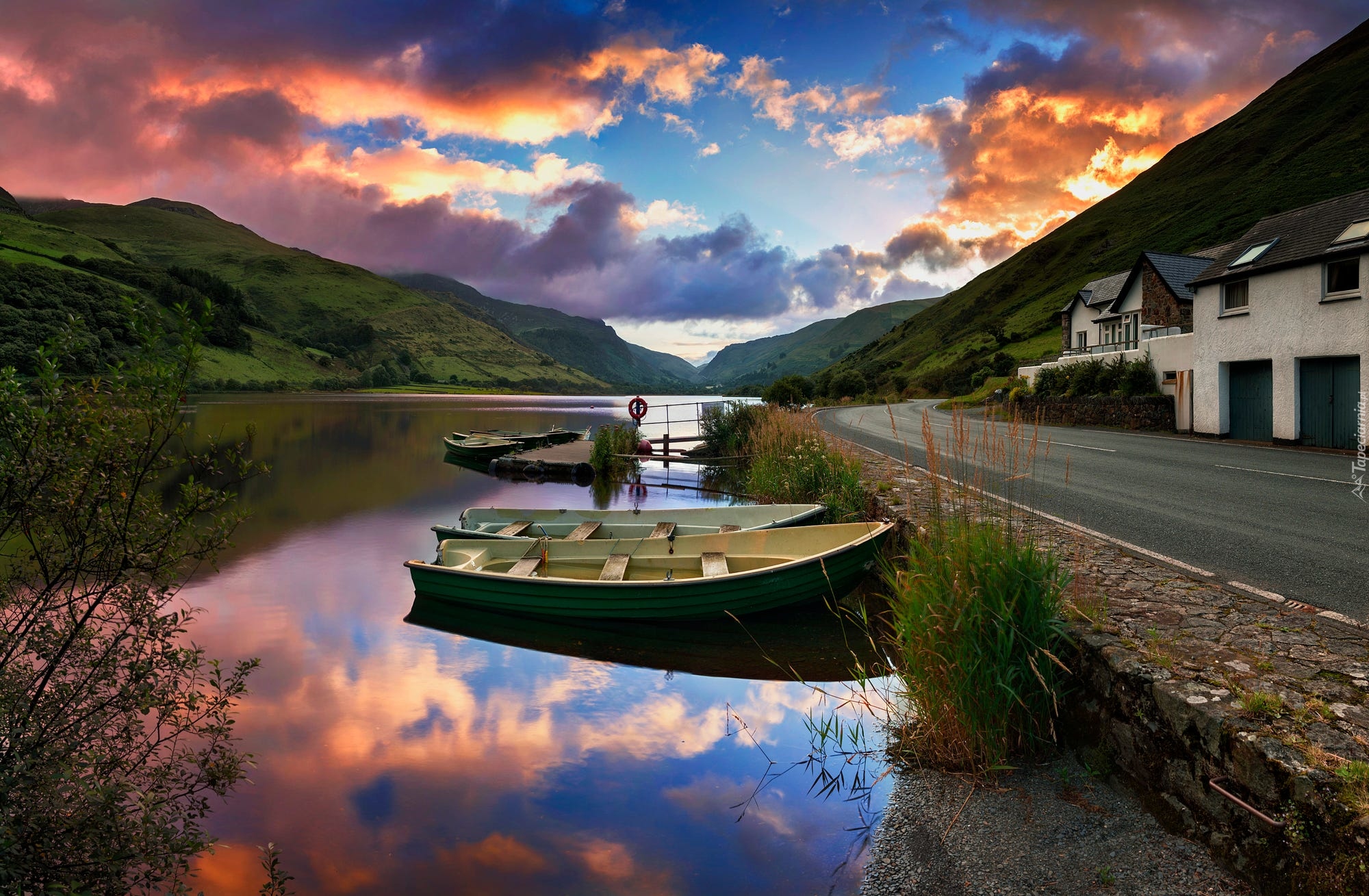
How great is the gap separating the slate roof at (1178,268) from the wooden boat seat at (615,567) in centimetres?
4158

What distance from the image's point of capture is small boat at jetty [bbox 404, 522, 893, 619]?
908 centimetres

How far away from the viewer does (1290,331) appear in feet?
60.1

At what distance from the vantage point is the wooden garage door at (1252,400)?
19000mm

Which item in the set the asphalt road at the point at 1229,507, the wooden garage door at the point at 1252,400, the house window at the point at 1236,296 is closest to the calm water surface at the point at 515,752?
the asphalt road at the point at 1229,507

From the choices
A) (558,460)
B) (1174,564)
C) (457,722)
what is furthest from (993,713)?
(558,460)

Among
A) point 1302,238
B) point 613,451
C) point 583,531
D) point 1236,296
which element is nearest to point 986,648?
point 583,531

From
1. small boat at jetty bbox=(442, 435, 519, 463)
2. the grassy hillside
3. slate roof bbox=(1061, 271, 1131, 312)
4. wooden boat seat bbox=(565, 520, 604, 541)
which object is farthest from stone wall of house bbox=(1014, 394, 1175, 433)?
the grassy hillside

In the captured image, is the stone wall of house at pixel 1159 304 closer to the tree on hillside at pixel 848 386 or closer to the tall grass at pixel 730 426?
the tall grass at pixel 730 426

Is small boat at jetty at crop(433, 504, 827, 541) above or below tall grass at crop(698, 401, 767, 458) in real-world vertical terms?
below

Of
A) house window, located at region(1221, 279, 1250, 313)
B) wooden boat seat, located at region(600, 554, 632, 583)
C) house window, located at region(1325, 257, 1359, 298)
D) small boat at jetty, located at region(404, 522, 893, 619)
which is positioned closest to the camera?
small boat at jetty, located at region(404, 522, 893, 619)

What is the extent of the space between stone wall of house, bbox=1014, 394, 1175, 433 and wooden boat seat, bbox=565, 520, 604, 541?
1545 cm

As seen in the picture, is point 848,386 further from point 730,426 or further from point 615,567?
point 615,567

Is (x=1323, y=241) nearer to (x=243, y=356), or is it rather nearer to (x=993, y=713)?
(x=993, y=713)

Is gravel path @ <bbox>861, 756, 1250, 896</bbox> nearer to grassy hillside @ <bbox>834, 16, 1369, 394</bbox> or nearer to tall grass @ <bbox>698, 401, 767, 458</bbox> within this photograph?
tall grass @ <bbox>698, 401, 767, 458</bbox>
